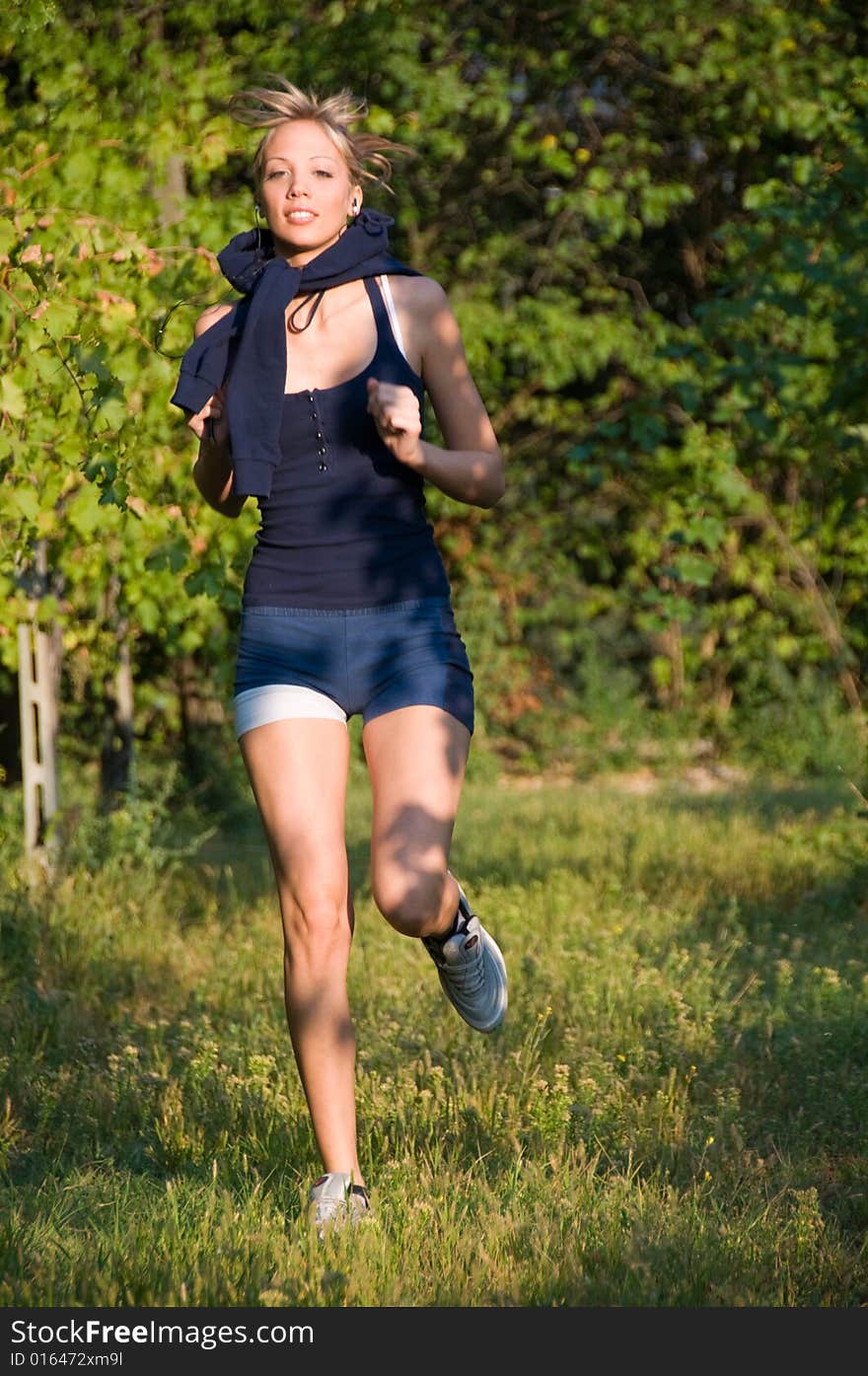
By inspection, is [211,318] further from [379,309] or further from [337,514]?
[337,514]

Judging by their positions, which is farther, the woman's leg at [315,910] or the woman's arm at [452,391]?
the woman's arm at [452,391]

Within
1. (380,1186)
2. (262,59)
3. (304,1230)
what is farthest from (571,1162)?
(262,59)

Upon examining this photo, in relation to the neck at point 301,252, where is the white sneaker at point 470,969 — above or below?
below

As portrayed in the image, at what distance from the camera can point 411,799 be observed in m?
2.88

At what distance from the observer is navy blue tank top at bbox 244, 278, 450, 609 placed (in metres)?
2.92

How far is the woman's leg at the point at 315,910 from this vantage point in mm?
2844

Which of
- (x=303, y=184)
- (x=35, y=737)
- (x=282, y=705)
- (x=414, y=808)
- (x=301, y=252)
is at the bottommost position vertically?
(x=35, y=737)

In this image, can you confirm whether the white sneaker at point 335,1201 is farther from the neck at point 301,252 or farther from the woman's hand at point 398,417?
the neck at point 301,252

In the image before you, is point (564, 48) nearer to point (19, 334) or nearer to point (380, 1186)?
point (19, 334)

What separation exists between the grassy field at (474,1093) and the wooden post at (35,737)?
159mm

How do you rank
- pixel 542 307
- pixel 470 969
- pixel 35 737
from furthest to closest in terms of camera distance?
1. pixel 542 307
2. pixel 35 737
3. pixel 470 969

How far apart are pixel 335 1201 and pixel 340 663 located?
35.3 inches

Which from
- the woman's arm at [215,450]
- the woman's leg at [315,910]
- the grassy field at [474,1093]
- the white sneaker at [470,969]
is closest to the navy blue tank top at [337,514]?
the woman's arm at [215,450]

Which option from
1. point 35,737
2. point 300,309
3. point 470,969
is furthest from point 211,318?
point 35,737
